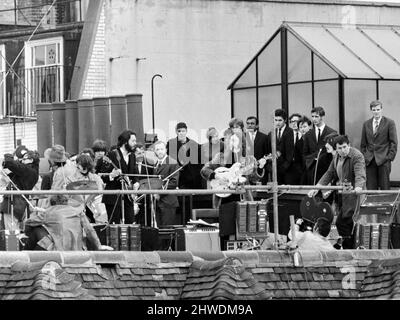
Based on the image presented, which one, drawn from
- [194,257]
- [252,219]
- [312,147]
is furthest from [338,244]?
[194,257]

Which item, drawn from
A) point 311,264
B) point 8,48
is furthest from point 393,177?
point 8,48

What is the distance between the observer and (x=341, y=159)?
2462cm

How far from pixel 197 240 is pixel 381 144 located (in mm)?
4034

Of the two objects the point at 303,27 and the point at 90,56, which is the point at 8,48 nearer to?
the point at 90,56

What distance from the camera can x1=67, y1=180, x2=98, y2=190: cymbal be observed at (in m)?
23.6

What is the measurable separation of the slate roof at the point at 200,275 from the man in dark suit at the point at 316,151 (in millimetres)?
2678

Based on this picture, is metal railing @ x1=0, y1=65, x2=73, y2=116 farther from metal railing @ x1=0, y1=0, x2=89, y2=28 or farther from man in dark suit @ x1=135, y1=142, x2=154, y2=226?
man in dark suit @ x1=135, y1=142, x2=154, y2=226

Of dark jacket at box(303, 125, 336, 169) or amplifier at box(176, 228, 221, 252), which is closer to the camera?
amplifier at box(176, 228, 221, 252)

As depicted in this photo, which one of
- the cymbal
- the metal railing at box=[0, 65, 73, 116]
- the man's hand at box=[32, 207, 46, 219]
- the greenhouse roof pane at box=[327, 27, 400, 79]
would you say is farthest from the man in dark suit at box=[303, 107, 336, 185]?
the metal railing at box=[0, 65, 73, 116]

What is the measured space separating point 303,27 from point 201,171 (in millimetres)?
8394

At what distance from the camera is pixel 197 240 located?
81.9ft

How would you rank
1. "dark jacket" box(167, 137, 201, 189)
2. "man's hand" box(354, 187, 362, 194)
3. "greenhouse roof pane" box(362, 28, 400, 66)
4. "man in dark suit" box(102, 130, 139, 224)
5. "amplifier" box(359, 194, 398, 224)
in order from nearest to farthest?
"man's hand" box(354, 187, 362, 194), "amplifier" box(359, 194, 398, 224), "man in dark suit" box(102, 130, 139, 224), "dark jacket" box(167, 137, 201, 189), "greenhouse roof pane" box(362, 28, 400, 66)

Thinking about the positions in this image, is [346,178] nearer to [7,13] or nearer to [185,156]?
[185,156]
